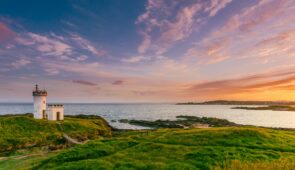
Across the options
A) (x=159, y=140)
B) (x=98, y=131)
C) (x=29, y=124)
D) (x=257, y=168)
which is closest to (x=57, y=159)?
(x=159, y=140)

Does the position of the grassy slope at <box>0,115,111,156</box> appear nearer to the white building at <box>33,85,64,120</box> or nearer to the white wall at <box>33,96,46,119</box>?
the white building at <box>33,85,64,120</box>

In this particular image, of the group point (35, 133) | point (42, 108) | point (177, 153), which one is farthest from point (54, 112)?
point (177, 153)

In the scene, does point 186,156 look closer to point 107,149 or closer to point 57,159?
point 107,149

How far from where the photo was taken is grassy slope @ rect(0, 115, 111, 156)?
3791cm

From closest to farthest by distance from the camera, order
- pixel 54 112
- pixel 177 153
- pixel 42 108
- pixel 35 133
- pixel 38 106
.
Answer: pixel 177 153 → pixel 35 133 → pixel 54 112 → pixel 38 106 → pixel 42 108

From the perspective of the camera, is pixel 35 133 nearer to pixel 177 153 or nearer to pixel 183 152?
pixel 177 153

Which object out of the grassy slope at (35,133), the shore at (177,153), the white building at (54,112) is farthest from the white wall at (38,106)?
the shore at (177,153)

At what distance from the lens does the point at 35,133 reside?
42625mm

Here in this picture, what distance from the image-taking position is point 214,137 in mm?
26500

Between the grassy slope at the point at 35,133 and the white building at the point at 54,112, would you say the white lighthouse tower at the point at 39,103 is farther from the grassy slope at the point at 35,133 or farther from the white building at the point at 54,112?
the grassy slope at the point at 35,133

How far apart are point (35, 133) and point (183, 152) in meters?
30.8

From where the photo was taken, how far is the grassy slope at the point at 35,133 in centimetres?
3791

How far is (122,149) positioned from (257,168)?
17.0 m

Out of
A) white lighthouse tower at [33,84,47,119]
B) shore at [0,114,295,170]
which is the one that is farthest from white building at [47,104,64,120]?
shore at [0,114,295,170]
